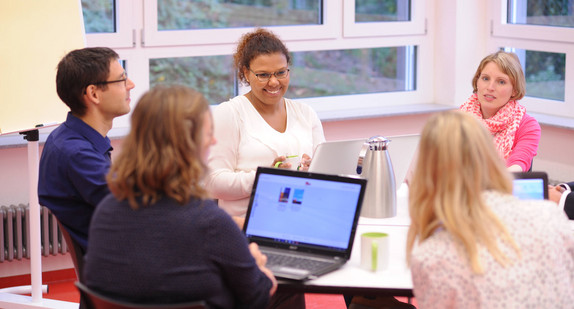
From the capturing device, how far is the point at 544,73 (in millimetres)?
4812

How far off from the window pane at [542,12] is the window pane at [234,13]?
4.21 feet

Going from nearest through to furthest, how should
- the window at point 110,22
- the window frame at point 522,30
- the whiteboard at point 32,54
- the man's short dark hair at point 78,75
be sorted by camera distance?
the man's short dark hair at point 78,75 → the whiteboard at point 32,54 → the window at point 110,22 → the window frame at point 522,30

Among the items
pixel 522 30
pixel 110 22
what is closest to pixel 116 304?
pixel 110 22

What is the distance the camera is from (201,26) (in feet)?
14.9

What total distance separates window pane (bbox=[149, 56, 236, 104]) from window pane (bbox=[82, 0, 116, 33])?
1.06ft

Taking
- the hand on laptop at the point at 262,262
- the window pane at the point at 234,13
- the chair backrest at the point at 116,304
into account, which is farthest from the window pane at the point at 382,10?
the chair backrest at the point at 116,304

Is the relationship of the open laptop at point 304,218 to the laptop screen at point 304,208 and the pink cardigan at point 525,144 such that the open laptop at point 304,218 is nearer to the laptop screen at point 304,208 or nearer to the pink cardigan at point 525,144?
the laptop screen at point 304,208

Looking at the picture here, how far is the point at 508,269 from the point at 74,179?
1433 mm

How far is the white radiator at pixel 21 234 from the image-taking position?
3.94 metres

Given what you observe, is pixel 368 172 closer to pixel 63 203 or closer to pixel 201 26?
pixel 63 203

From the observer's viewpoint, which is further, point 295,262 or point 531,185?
point 531,185

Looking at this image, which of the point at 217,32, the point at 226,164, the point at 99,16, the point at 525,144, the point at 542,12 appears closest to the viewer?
the point at 226,164

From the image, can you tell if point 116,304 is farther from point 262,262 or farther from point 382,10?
point 382,10

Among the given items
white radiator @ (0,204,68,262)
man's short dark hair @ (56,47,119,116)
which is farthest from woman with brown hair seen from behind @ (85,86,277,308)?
white radiator @ (0,204,68,262)
